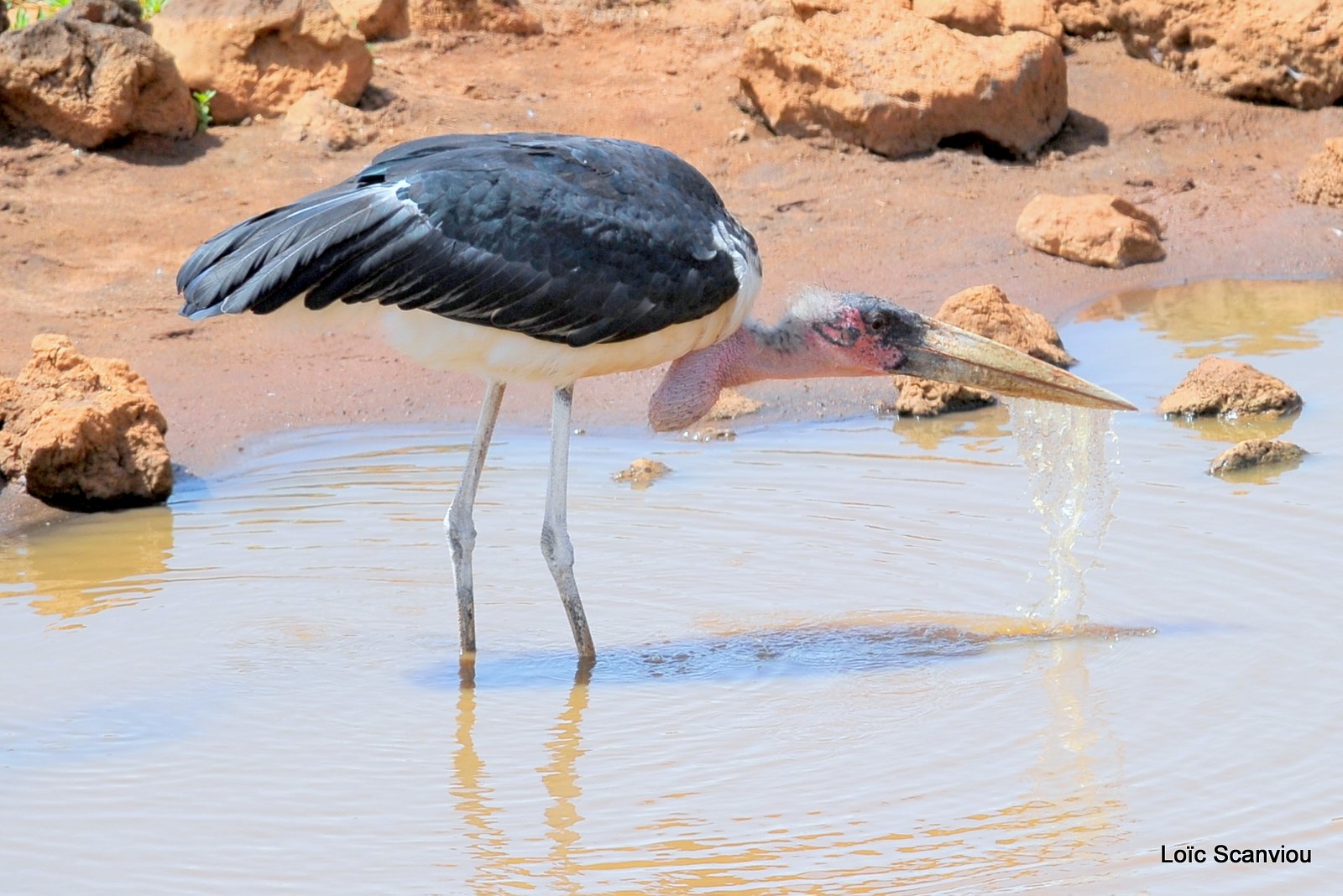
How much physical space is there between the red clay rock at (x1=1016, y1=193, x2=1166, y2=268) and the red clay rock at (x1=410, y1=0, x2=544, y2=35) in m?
4.38

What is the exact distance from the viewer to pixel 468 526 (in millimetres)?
5758

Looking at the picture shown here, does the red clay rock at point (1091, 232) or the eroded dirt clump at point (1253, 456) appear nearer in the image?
the eroded dirt clump at point (1253, 456)

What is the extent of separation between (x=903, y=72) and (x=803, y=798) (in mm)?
7220

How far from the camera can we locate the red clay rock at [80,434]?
6.93 metres

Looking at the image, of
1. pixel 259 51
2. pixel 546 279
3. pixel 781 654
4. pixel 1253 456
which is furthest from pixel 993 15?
pixel 546 279

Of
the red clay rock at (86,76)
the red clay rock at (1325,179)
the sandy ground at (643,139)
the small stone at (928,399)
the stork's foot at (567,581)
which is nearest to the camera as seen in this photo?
the stork's foot at (567,581)

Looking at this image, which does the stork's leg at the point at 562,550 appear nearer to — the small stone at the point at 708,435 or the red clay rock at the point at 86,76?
the small stone at the point at 708,435

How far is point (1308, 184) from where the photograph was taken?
10656 millimetres

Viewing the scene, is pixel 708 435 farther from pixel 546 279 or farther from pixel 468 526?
pixel 546 279

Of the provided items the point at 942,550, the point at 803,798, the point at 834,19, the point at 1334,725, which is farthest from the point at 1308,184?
the point at 803,798

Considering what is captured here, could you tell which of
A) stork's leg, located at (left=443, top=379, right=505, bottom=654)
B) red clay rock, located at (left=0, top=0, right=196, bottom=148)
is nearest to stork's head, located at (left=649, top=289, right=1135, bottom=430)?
stork's leg, located at (left=443, top=379, right=505, bottom=654)

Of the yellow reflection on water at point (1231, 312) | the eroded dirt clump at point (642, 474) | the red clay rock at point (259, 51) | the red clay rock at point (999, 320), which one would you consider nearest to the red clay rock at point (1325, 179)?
the yellow reflection on water at point (1231, 312)

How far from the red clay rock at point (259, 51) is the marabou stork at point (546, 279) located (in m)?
5.47

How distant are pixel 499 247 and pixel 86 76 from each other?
572cm
